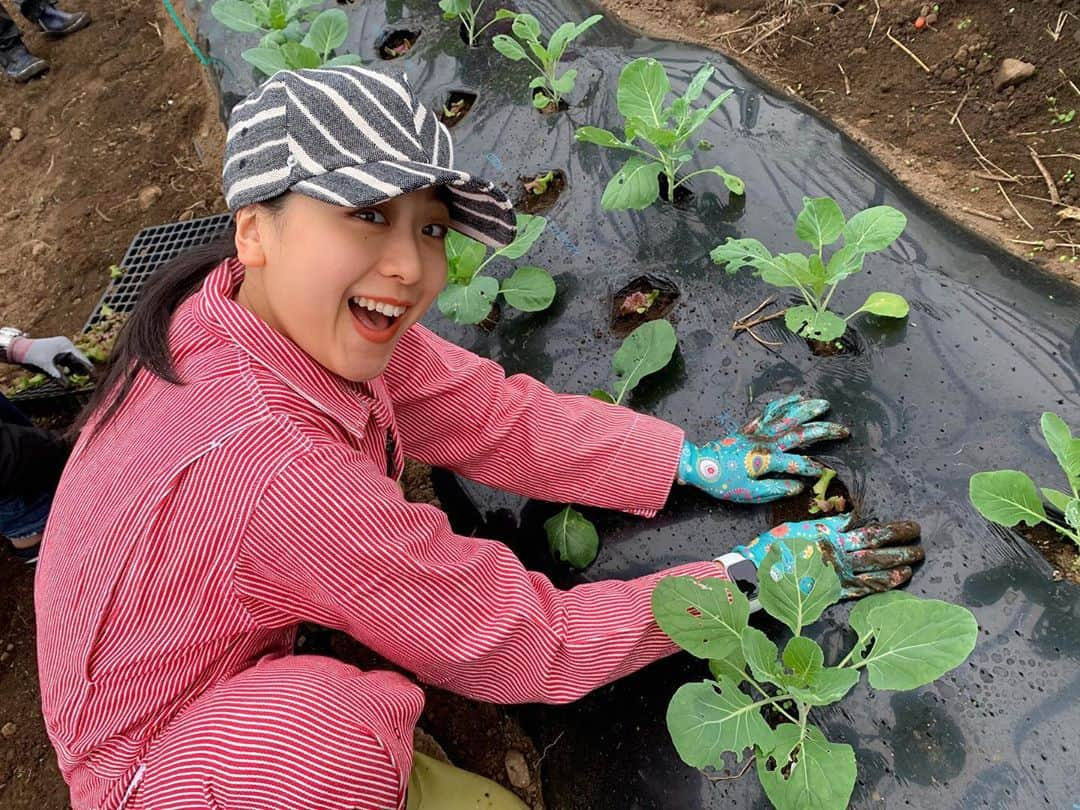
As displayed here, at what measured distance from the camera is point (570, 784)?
1.52m

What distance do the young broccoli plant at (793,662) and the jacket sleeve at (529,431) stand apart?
1.11ft

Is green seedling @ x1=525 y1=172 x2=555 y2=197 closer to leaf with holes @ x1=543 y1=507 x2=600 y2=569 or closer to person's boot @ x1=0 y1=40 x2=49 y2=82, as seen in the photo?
leaf with holes @ x1=543 y1=507 x2=600 y2=569

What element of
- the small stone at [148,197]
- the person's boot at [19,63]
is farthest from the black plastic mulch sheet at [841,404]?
the person's boot at [19,63]

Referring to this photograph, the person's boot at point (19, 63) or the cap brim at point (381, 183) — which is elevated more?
the cap brim at point (381, 183)

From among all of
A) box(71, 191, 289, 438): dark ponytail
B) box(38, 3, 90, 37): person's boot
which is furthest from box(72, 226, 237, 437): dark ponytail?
→ box(38, 3, 90, 37): person's boot

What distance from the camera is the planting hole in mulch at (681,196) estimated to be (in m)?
2.00

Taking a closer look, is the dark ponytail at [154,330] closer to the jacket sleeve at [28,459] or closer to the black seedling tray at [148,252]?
the jacket sleeve at [28,459]

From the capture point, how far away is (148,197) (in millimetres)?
3631

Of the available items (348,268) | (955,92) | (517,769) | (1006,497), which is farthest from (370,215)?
(955,92)

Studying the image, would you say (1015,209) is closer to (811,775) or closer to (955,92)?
(955,92)

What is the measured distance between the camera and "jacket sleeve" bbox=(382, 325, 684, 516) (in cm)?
155

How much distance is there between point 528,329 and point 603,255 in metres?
0.28

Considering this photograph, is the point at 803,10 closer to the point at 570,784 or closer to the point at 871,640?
the point at 871,640

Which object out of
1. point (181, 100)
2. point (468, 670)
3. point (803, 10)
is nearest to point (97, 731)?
point (468, 670)
